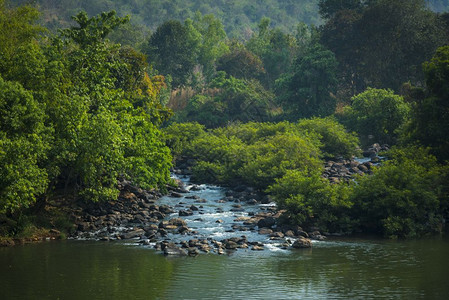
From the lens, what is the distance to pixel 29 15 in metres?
35.2

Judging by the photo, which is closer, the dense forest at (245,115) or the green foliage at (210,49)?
the dense forest at (245,115)

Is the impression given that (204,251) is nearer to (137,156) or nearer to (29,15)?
(137,156)

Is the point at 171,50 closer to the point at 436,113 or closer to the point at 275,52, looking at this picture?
the point at 275,52

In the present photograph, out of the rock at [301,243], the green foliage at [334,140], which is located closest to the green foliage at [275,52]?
the green foliage at [334,140]

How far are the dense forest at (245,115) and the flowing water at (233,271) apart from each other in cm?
252

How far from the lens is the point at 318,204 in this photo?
1334 inches

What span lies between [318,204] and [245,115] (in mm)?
35925

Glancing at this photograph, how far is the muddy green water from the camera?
23719 millimetres

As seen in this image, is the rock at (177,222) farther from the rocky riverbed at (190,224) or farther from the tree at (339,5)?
the tree at (339,5)

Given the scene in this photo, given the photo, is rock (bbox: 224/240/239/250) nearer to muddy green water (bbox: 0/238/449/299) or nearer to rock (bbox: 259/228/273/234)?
muddy green water (bbox: 0/238/449/299)

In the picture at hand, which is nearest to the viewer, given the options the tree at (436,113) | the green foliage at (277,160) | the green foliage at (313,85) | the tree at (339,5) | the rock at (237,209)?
the tree at (436,113)

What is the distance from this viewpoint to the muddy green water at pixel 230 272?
77.8ft

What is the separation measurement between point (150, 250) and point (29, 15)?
1454cm

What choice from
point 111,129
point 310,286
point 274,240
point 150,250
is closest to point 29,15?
point 111,129
